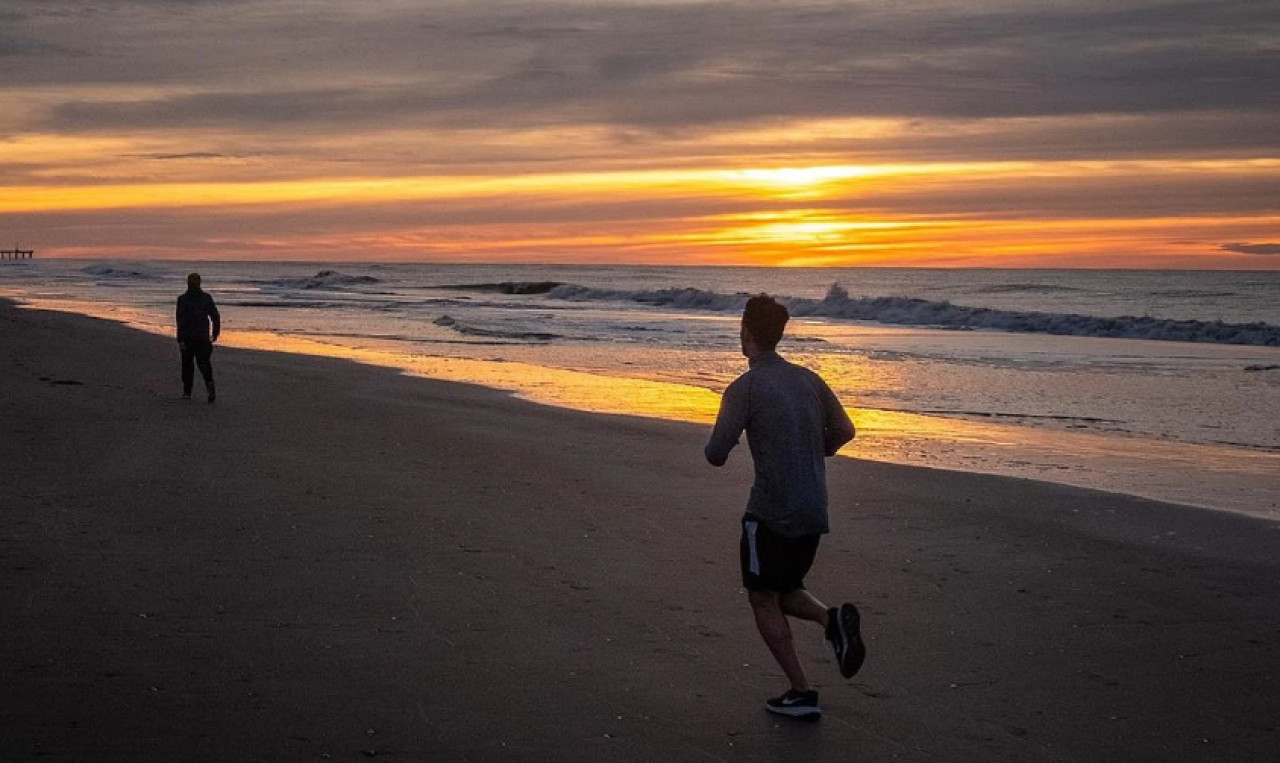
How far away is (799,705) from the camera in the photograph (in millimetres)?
5445

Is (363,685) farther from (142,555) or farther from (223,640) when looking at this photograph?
(142,555)

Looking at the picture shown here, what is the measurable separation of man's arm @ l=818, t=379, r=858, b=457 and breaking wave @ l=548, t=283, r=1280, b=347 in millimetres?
36360

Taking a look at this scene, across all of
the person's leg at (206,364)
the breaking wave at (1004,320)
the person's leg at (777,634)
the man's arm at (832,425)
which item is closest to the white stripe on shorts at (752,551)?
the person's leg at (777,634)

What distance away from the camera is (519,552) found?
8.44 m

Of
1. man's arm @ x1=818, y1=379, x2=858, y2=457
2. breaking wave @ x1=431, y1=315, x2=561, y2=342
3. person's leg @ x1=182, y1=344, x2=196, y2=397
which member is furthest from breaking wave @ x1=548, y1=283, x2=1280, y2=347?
man's arm @ x1=818, y1=379, x2=858, y2=457

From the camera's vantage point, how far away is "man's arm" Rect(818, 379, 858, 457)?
5469 millimetres

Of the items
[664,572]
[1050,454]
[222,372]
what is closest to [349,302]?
[222,372]

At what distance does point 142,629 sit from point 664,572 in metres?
2.94

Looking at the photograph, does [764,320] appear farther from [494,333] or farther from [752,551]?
[494,333]

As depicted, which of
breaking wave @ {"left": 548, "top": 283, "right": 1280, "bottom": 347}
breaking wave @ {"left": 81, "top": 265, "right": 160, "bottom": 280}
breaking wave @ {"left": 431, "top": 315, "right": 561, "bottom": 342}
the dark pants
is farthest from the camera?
breaking wave @ {"left": 81, "top": 265, "right": 160, "bottom": 280}

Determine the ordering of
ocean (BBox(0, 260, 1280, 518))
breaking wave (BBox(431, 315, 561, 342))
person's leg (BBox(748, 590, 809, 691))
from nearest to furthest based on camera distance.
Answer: person's leg (BBox(748, 590, 809, 691)) < ocean (BBox(0, 260, 1280, 518)) < breaking wave (BBox(431, 315, 561, 342))

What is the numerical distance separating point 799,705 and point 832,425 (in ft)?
3.73

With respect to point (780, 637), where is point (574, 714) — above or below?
below

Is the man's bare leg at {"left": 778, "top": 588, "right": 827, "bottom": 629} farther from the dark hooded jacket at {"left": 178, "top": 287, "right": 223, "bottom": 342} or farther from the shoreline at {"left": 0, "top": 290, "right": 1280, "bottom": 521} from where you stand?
the dark hooded jacket at {"left": 178, "top": 287, "right": 223, "bottom": 342}
